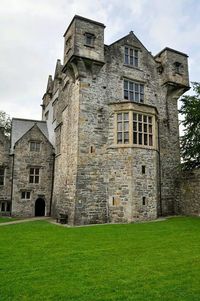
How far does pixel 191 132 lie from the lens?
78.5 ft

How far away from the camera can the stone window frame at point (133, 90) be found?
77.4 ft

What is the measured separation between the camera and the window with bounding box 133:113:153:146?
70.3 feet

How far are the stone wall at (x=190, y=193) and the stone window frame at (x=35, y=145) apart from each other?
14.4 meters

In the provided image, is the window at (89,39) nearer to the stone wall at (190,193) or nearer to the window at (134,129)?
the window at (134,129)

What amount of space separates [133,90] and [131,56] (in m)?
3.17

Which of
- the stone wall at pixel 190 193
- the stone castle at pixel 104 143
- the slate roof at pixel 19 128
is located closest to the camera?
the stone castle at pixel 104 143

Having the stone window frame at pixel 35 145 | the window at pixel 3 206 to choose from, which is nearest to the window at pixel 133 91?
the stone window frame at pixel 35 145

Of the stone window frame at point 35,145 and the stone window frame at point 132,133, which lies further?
the stone window frame at point 35,145

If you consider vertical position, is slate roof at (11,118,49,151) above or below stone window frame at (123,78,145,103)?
below

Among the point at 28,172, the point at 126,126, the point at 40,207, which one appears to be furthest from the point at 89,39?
the point at 40,207

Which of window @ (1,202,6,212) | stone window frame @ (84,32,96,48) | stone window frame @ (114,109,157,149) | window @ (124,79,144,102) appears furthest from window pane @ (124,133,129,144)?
window @ (1,202,6,212)

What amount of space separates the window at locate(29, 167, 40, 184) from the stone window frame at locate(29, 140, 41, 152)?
78.0 inches

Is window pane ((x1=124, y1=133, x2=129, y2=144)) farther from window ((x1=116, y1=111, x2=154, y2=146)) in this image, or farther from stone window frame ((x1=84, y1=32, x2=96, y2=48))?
stone window frame ((x1=84, y1=32, x2=96, y2=48))

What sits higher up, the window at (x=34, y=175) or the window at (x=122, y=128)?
the window at (x=122, y=128)
